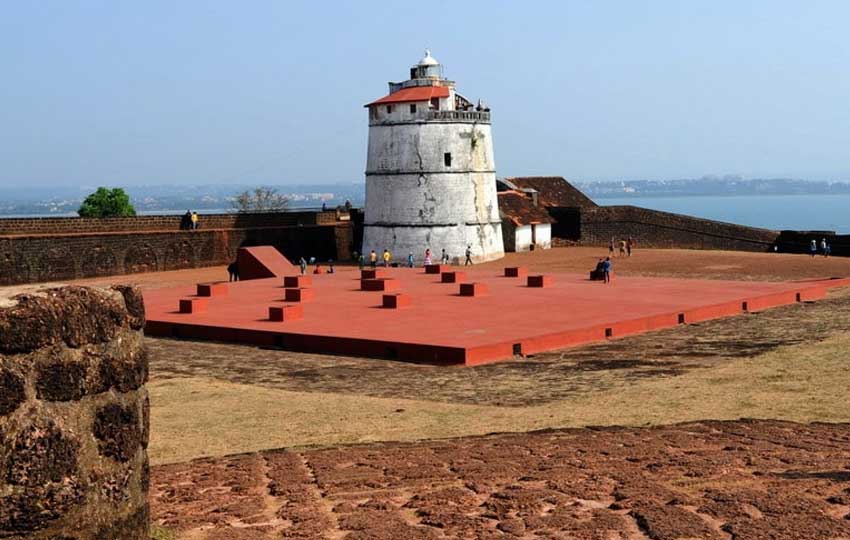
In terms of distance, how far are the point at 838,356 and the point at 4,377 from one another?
1299cm

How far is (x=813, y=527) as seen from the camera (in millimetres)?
5922

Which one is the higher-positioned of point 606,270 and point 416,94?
point 416,94

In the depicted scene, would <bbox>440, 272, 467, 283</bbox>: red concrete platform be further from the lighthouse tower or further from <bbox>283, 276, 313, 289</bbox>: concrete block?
the lighthouse tower

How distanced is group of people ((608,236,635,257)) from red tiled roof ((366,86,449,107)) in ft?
27.5

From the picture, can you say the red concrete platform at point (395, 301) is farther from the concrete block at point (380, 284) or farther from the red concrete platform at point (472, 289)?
the concrete block at point (380, 284)

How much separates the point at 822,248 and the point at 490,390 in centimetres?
3085

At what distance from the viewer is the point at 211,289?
26156mm

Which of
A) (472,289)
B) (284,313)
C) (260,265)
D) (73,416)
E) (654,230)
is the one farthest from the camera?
(654,230)

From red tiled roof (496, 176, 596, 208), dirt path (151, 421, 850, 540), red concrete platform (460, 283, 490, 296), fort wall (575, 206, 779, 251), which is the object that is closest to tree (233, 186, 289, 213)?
red tiled roof (496, 176, 596, 208)

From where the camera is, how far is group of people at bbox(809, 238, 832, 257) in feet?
133

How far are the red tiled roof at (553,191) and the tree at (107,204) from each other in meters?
22.3

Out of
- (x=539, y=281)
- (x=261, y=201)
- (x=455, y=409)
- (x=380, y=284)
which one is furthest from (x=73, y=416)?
(x=261, y=201)

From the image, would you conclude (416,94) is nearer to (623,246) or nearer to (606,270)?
(623,246)

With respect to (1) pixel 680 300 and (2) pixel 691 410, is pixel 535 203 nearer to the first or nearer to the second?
(1) pixel 680 300
